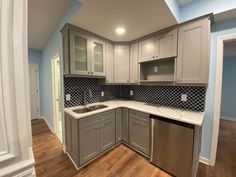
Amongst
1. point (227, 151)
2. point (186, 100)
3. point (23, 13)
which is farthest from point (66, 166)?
point (227, 151)

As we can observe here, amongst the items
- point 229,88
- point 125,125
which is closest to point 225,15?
point 125,125

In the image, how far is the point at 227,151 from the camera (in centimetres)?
224

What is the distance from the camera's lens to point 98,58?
2395 millimetres

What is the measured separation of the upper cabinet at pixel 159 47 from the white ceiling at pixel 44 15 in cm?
151

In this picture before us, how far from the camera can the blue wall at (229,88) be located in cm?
409

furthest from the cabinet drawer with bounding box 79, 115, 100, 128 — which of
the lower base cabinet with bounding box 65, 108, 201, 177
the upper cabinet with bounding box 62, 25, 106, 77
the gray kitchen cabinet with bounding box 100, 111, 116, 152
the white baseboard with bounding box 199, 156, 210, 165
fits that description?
the white baseboard with bounding box 199, 156, 210, 165

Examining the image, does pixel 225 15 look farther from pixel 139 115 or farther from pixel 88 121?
pixel 88 121

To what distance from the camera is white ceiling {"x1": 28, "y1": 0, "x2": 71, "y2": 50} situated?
1695mm

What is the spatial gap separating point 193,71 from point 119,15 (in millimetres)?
1382

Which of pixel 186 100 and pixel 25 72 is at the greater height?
pixel 25 72

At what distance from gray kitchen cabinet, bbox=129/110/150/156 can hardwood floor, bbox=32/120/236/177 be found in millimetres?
176

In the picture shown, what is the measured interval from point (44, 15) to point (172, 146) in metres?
3.00

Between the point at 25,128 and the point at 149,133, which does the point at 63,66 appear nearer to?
the point at 25,128

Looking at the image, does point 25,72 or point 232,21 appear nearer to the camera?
point 25,72
